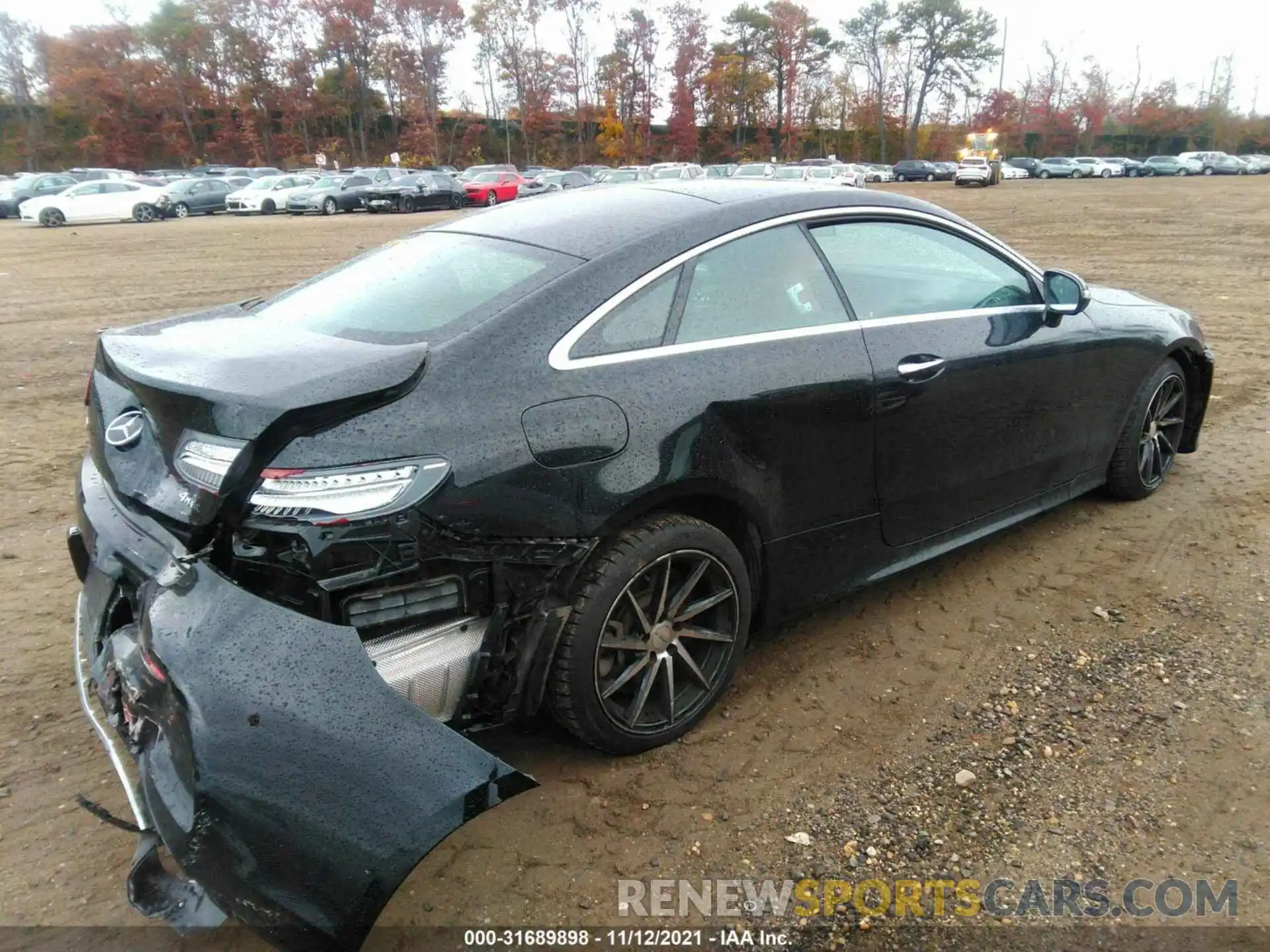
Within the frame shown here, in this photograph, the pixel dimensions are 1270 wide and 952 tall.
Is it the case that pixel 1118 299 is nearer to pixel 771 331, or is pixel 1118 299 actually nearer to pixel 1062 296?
pixel 1062 296

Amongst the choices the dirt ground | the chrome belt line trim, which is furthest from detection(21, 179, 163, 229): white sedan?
the chrome belt line trim

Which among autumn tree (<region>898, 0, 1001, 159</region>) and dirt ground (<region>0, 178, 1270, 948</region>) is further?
autumn tree (<region>898, 0, 1001, 159</region>)

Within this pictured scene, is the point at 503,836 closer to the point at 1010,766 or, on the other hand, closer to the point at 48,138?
the point at 1010,766

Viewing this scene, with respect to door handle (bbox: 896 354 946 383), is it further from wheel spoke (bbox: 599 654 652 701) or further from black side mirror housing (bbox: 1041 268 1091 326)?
wheel spoke (bbox: 599 654 652 701)

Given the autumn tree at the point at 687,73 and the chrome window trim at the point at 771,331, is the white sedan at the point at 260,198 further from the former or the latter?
the autumn tree at the point at 687,73

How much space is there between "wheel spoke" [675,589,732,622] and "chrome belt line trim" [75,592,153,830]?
58.1 inches

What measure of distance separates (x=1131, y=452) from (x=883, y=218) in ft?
6.58

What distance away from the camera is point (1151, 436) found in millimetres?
4621

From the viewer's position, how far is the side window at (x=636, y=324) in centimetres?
257

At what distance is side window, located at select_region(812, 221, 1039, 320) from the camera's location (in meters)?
3.25

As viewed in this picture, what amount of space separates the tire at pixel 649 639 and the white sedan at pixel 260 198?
32101mm

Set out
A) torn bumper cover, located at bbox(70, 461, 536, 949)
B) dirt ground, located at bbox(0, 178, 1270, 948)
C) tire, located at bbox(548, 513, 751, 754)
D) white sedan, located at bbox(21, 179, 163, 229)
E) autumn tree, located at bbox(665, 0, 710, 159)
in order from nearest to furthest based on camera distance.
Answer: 1. torn bumper cover, located at bbox(70, 461, 536, 949)
2. dirt ground, located at bbox(0, 178, 1270, 948)
3. tire, located at bbox(548, 513, 751, 754)
4. white sedan, located at bbox(21, 179, 163, 229)
5. autumn tree, located at bbox(665, 0, 710, 159)

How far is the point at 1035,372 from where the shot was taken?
3707 millimetres

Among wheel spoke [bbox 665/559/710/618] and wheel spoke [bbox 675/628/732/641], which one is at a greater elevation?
wheel spoke [bbox 665/559/710/618]
